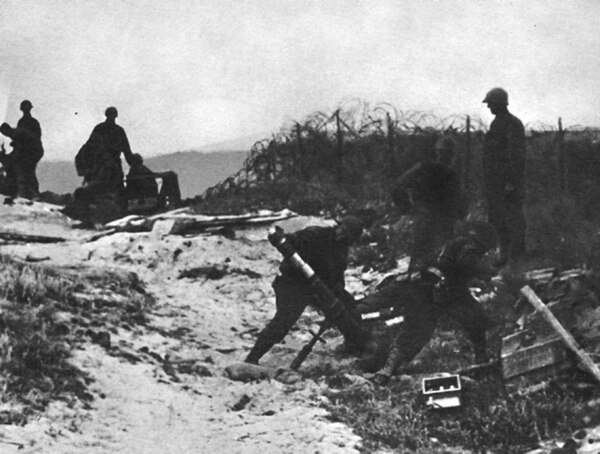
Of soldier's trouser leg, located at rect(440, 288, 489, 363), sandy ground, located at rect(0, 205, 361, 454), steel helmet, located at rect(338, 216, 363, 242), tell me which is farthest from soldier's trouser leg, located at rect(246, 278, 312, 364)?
soldier's trouser leg, located at rect(440, 288, 489, 363)

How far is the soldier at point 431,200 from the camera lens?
1002cm

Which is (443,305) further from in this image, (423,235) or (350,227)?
(423,235)

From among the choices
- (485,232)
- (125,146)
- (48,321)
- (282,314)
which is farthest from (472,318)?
(125,146)

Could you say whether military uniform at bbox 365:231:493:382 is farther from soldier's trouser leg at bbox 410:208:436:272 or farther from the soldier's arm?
the soldier's arm

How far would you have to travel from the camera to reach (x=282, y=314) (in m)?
8.93

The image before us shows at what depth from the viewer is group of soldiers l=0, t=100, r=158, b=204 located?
16125mm

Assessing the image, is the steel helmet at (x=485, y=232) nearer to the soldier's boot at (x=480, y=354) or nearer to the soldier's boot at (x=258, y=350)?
the soldier's boot at (x=480, y=354)

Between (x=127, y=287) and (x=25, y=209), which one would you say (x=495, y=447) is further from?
(x=25, y=209)

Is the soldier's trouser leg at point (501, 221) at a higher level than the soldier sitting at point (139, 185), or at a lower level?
lower

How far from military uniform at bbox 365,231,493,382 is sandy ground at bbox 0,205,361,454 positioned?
920 millimetres

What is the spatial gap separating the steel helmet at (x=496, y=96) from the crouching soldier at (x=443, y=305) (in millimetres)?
2354

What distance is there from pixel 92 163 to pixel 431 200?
7709 millimetres

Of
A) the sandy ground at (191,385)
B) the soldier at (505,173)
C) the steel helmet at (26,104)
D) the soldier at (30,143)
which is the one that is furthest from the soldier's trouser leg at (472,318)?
the steel helmet at (26,104)

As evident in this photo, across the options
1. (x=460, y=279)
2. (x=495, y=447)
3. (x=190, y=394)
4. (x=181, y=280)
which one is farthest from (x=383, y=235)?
(x=495, y=447)
